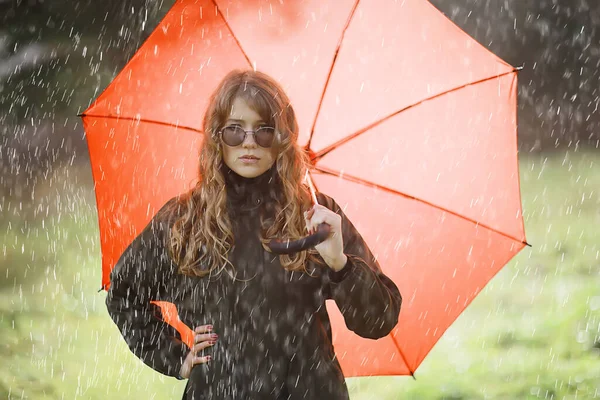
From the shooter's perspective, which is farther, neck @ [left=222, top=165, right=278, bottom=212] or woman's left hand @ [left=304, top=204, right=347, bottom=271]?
neck @ [left=222, top=165, right=278, bottom=212]

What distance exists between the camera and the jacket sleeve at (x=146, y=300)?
2.25 m

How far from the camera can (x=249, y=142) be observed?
2.20 metres

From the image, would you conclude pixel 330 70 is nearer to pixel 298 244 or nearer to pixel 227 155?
pixel 227 155

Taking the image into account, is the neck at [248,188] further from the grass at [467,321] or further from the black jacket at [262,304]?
the grass at [467,321]

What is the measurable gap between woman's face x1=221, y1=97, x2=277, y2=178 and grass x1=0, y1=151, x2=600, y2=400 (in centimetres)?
325

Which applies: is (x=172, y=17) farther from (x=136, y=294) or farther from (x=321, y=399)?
(x=321, y=399)

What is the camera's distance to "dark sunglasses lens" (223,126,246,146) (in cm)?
220

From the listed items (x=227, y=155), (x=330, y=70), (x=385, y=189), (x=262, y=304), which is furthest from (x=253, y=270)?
(x=330, y=70)

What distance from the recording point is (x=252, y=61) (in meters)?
2.54

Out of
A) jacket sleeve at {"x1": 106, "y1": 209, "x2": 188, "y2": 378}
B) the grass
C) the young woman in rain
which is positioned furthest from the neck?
the grass

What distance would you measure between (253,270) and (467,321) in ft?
11.6

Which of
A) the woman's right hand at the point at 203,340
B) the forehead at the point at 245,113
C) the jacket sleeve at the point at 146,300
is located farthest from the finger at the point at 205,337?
the forehead at the point at 245,113

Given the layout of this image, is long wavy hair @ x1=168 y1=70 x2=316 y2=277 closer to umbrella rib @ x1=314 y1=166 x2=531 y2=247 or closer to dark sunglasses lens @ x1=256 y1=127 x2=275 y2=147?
dark sunglasses lens @ x1=256 y1=127 x2=275 y2=147

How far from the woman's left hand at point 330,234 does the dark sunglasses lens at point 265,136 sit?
236mm
